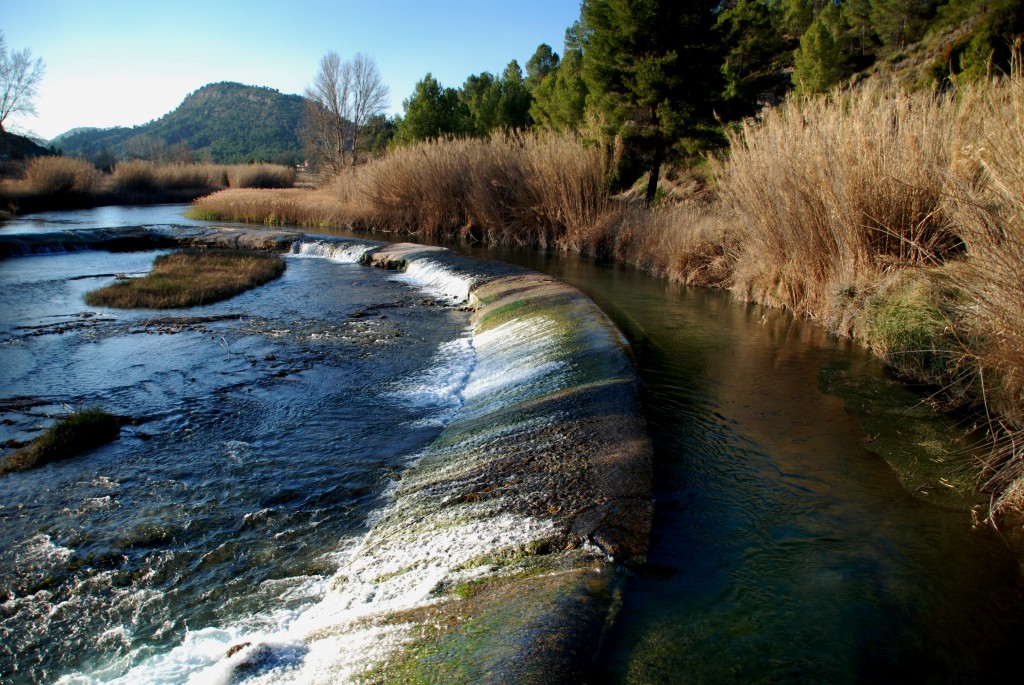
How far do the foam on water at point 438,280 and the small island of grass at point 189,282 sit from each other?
261 cm

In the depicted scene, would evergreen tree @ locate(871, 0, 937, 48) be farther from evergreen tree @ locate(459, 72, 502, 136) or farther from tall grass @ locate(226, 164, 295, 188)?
tall grass @ locate(226, 164, 295, 188)

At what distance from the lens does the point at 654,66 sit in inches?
659

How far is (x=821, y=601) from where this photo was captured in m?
2.91

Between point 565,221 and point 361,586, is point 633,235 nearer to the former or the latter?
point 565,221

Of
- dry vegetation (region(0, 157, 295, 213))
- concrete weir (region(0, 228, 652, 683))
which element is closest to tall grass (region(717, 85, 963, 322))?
concrete weir (region(0, 228, 652, 683))

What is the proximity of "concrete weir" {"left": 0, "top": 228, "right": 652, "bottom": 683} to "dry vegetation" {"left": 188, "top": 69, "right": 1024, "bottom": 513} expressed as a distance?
7.36 ft

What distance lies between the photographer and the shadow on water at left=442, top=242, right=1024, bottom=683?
2.55 m

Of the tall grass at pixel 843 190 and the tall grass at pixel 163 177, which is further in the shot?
the tall grass at pixel 163 177

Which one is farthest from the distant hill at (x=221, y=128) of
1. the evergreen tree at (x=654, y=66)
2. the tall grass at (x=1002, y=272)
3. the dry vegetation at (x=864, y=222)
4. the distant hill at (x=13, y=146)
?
the tall grass at (x=1002, y=272)

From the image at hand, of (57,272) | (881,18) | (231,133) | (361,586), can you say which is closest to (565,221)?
(57,272)

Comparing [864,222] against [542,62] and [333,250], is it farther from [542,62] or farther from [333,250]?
[542,62]

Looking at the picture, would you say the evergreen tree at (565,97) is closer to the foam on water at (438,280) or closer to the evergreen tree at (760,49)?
the evergreen tree at (760,49)

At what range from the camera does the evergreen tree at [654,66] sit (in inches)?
659

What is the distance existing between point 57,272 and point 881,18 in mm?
38558
